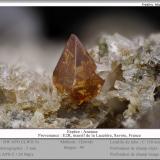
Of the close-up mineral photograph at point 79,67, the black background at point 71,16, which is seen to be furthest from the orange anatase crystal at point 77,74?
the black background at point 71,16

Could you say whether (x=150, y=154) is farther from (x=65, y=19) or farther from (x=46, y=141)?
(x=65, y=19)

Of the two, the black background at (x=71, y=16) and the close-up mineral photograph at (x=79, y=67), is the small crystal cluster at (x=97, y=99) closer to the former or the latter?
the close-up mineral photograph at (x=79, y=67)

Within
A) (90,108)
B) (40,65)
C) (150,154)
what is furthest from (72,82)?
(150,154)

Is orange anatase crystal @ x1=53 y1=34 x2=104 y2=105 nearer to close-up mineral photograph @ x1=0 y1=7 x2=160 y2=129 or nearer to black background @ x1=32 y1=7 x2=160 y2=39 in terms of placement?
close-up mineral photograph @ x1=0 y1=7 x2=160 y2=129

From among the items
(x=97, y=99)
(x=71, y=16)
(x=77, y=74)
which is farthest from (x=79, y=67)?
(x=71, y=16)

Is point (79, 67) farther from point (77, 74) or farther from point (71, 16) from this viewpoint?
point (71, 16)

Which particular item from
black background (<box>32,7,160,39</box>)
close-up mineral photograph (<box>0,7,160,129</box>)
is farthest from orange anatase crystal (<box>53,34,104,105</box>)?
black background (<box>32,7,160,39</box>)

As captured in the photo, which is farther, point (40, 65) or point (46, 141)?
point (40, 65)
